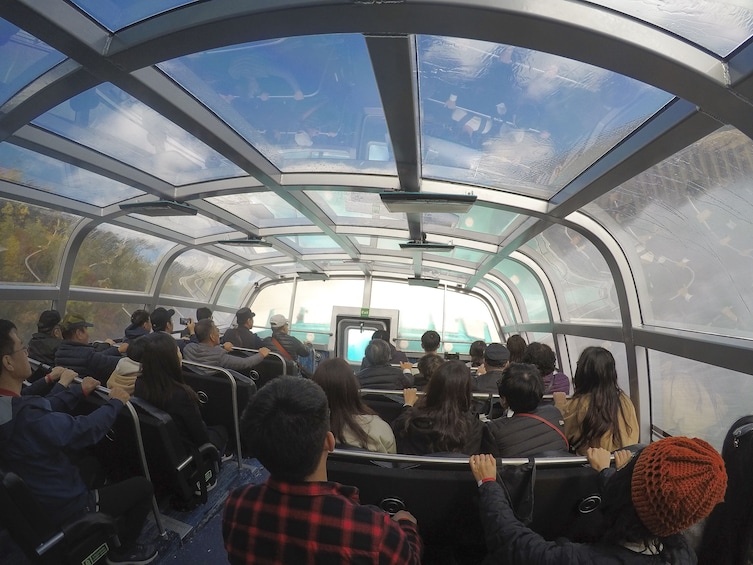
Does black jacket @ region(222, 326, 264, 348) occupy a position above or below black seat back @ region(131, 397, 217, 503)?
above

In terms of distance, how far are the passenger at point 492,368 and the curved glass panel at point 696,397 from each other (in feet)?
7.38

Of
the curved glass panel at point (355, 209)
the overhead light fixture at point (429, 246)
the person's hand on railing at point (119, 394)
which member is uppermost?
the curved glass panel at point (355, 209)

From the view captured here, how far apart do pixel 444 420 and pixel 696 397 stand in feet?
13.2

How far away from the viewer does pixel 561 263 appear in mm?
7863

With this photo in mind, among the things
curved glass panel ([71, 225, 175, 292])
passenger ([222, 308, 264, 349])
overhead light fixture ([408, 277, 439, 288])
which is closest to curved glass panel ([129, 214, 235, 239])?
curved glass panel ([71, 225, 175, 292])

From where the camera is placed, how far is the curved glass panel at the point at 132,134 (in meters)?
3.75

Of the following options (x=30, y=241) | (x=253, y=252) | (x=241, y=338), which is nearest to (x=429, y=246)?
(x=241, y=338)

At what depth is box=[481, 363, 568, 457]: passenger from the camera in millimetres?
2521

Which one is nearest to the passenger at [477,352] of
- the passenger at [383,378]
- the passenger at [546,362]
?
the passenger at [546,362]

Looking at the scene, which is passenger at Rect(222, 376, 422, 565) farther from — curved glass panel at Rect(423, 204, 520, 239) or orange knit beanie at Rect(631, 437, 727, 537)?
curved glass panel at Rect(423, 204, 520, 239)

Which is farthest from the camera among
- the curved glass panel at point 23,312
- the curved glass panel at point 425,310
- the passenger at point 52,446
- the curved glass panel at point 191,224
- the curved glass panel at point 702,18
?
the curved glass panel at point 425,310

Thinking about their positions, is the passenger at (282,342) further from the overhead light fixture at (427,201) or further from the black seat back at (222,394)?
the overhead light fixture at (427,201)

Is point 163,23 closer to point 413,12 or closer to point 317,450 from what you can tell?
point 413,12

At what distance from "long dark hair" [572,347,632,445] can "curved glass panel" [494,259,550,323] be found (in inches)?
260
